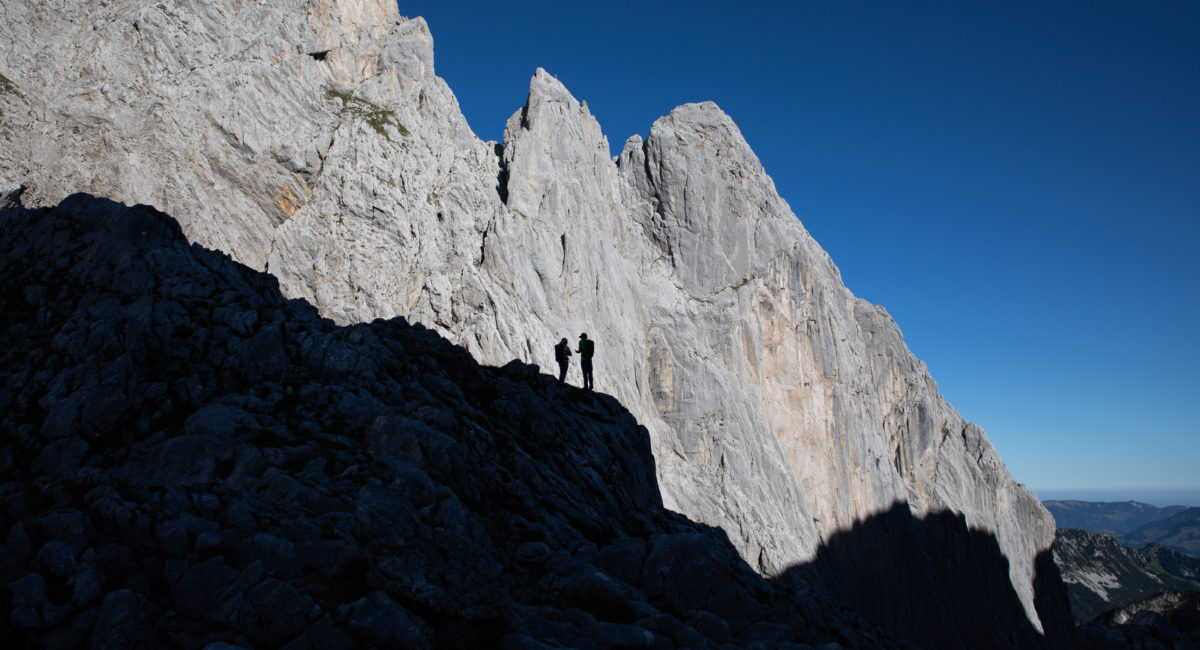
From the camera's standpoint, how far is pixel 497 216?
62.9m

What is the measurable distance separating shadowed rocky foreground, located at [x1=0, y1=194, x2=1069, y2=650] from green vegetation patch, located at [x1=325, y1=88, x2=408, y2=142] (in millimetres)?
42690

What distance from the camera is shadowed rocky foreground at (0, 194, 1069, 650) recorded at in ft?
39.5

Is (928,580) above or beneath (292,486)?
beneath

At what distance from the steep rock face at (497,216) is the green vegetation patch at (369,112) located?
26 cm

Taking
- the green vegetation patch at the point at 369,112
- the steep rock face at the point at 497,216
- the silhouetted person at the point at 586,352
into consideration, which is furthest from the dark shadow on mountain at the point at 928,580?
the green vegetation patch at the point at 369,112

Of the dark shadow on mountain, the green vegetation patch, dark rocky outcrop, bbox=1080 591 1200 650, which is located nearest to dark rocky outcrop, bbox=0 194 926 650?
dark rocky outcrop, bbox=1080 591 1200 650

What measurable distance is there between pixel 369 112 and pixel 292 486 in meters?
59.0

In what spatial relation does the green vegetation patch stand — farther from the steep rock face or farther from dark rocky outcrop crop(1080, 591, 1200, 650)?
dark rocky outcrop crop(1080, 591, 1200, 650)

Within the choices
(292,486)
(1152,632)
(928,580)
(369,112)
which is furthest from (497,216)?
(928,580)

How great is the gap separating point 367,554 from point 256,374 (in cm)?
1155

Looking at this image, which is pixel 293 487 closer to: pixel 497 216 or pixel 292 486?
pixel 292 486

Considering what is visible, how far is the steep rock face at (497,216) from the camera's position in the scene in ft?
169

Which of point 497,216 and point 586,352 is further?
point 497,216

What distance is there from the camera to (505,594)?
14.3 metres
